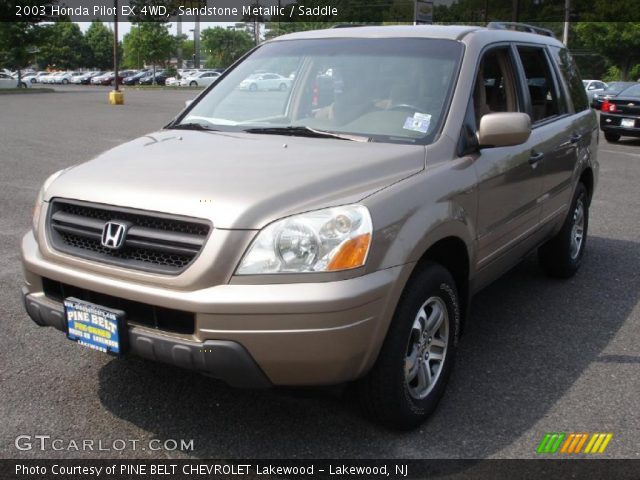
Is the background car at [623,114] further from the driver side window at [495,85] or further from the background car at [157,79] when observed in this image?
the background car at [157,79]

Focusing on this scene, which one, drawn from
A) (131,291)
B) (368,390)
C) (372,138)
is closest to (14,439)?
(131,291)

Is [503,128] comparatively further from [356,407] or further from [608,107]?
[608,107]

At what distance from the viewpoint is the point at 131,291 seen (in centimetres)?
274

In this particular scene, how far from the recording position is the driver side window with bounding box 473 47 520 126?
12.7ft

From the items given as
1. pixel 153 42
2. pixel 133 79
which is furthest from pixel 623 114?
pixel 133 79

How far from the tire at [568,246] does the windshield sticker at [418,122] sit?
2.22 metres

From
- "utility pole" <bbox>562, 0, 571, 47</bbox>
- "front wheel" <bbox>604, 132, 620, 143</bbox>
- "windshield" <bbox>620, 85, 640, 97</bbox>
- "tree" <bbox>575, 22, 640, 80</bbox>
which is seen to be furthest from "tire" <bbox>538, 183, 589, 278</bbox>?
"tree" <bbox>575, 22, 640, 80</bbox>

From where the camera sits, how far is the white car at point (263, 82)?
13.6 ft

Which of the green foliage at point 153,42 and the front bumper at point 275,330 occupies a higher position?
the green foliage at point 153,42

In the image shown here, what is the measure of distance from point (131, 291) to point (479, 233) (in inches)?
72.9

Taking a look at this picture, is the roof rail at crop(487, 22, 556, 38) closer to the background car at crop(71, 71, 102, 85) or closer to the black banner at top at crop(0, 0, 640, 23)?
the black banner at top at crop(0, 0, 640, 23)

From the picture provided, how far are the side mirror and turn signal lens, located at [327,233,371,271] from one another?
45.2 inches

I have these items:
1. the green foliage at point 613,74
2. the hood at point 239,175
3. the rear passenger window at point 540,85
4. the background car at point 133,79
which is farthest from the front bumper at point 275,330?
the background car at point 133,79

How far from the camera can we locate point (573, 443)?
3.11m
